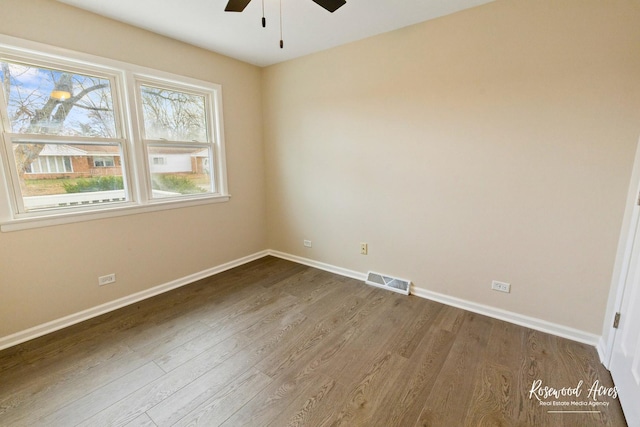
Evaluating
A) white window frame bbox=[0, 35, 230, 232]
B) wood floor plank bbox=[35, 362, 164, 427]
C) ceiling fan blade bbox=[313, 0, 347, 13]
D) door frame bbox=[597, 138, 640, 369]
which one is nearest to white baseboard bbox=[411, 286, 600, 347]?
door frame bbox=[597, 138, 640, 369]

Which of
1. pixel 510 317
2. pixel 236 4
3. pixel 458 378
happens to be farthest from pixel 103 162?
pixel 510 317

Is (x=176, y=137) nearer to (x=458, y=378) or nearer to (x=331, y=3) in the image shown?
(x=331, y=3)

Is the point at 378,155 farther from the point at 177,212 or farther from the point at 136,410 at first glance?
the point at 136,410

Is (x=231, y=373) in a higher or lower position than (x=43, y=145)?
lower

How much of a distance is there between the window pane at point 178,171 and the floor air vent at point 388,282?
2243 millimetres

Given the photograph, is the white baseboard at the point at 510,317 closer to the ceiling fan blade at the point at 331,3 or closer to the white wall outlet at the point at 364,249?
the white wall outlet at the point at 364,249

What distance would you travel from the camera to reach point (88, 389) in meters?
1.72

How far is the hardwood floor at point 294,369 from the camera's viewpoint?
1.54 metres

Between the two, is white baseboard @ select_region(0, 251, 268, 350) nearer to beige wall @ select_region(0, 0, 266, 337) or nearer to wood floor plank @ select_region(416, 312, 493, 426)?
beige wall @ select_region(0, 0, 266, 337)

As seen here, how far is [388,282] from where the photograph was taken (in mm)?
3037

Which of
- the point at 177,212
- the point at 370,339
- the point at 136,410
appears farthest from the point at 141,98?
the point at 370,339

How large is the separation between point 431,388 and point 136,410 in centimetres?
175

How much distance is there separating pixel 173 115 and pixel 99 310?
2.07 m

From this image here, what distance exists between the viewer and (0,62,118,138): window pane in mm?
2071
